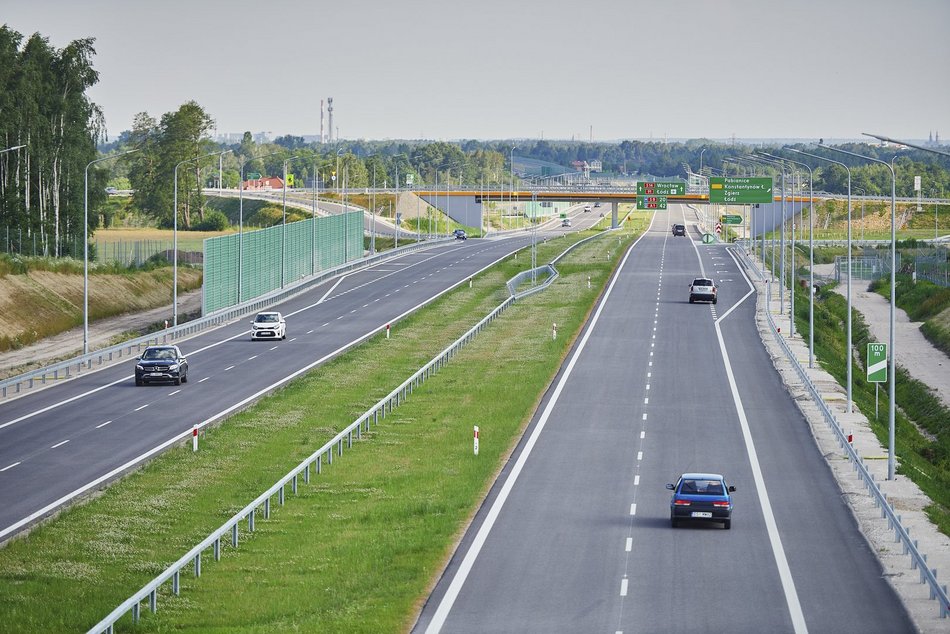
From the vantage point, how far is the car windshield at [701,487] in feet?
113

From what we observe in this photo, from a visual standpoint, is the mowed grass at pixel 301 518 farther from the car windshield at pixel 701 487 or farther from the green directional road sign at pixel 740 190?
the green directional road sign at pixel 740 190

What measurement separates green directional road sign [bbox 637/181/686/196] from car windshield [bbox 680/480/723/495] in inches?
4958

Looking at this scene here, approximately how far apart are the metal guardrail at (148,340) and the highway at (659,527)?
21583 millimetres

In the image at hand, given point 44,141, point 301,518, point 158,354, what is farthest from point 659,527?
point 44,141

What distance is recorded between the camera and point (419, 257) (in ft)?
456

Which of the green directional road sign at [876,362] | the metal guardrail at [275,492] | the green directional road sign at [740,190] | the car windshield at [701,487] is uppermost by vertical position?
the green directional road sign at [740,190]

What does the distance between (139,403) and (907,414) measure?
128 ft

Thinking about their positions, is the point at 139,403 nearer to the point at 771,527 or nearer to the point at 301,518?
the point at 301,518

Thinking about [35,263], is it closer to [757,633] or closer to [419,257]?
[419,257]

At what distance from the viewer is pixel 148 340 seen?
2849 inches

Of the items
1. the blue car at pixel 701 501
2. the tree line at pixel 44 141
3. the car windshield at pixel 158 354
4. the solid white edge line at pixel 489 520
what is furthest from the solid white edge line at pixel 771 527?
the tree line at pixel 44 141

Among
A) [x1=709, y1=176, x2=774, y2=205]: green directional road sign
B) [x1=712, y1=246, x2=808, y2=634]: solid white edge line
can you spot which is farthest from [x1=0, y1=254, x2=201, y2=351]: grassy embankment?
[x1=709, y1=176, x2=774, y2=205]: green directional road sign

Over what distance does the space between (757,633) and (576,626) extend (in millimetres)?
3205

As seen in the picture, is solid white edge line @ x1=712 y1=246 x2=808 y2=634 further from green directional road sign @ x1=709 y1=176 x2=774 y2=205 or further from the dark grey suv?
green directional road sign @ x1=709 y1=176 x2=774 y2=205
